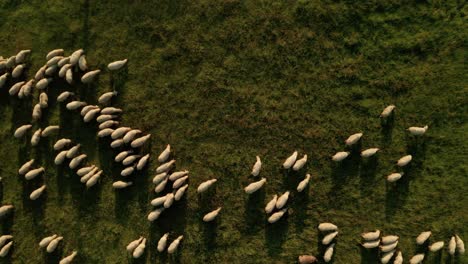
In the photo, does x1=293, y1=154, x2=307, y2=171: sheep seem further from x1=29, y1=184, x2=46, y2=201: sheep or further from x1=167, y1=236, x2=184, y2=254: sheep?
x1=29, y1=184, x2=46, y2=201: sheep

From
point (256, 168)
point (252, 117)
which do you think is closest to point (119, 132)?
point (252, 117)

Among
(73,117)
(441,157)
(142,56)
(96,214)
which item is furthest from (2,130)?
(441,157)

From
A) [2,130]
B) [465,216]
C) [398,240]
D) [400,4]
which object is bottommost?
[398,240]

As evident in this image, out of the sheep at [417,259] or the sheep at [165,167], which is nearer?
the sheep at [417,259]

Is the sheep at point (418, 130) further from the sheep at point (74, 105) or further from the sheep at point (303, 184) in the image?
the sheep at point (74, 105)

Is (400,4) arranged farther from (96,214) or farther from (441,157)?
(96,214)

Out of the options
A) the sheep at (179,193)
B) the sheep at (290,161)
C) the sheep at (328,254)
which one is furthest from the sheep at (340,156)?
the sheep at (179,193)
